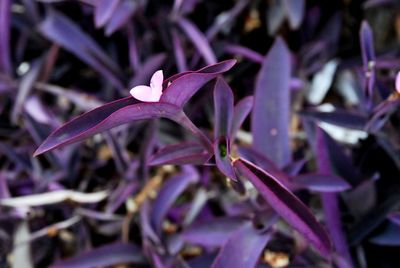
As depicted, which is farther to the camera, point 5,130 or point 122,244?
point 5,130

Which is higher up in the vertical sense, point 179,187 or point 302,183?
point 179,187

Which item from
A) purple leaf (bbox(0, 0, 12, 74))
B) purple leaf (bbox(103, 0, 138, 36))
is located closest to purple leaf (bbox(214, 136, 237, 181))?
purple leaf (bbox(103, 0, 138, 36))

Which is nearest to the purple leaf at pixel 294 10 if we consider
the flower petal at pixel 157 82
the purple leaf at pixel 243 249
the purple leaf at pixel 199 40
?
the purple leaf at pixel 199 40

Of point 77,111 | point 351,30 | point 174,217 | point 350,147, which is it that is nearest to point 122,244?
point 174,217

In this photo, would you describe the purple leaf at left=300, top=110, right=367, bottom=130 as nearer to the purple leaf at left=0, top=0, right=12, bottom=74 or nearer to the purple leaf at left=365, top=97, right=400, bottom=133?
the purple leaf at left=365, top=97, right=400, bottom=133

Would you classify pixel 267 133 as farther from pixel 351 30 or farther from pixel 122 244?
pixel 351 30

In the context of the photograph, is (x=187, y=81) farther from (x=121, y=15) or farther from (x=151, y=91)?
(x=121, y=15)

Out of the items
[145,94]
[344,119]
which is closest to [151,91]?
[145,94]
